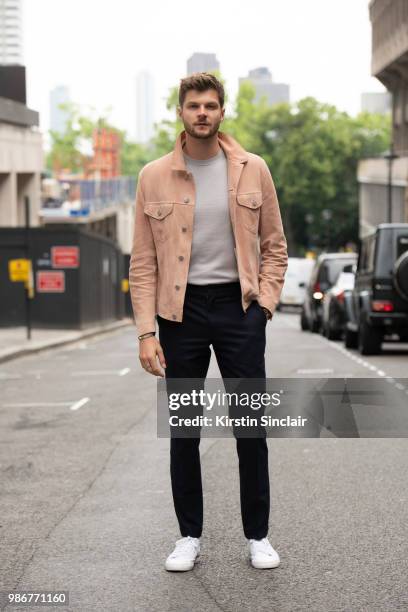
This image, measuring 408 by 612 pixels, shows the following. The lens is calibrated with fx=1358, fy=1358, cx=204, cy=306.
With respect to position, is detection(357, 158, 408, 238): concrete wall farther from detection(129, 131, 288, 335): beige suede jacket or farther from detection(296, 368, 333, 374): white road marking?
detection(129, 131, 288, 335): beige suede jacket

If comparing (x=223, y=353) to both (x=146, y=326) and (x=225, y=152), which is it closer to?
A: (x=146, y=326)

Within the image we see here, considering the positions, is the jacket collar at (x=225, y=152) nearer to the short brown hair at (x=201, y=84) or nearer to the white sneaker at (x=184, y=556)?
the short brown hair at (x=201, y=84)

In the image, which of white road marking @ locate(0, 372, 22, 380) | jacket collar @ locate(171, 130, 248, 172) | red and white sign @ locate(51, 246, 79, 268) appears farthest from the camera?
red and white sign @ locate(51, 246, 79, 268)

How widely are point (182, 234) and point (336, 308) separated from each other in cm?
2125

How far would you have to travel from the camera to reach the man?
5.60 m

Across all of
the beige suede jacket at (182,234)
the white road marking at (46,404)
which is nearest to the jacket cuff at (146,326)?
the beige suede jacket at (182,234)

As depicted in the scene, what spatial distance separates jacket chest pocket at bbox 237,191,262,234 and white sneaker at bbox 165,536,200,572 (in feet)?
4.50

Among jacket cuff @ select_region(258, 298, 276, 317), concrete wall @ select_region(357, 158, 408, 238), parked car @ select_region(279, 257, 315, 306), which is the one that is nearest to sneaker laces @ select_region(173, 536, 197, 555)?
jacket cuff @ select_region(258, 298, 276, 317)

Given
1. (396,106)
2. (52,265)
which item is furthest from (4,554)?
(396,106)

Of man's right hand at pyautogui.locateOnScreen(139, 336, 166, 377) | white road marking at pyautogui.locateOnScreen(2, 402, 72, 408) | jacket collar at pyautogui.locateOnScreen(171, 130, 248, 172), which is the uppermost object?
jacket collar at pyautogui.locateOnScreen(171, 130, 248, 172)

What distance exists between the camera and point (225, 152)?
18.8 ft

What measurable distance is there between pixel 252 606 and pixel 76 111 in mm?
123774

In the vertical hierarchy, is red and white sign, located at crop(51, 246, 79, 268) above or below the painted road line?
above

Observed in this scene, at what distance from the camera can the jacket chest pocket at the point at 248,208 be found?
18.4ft
